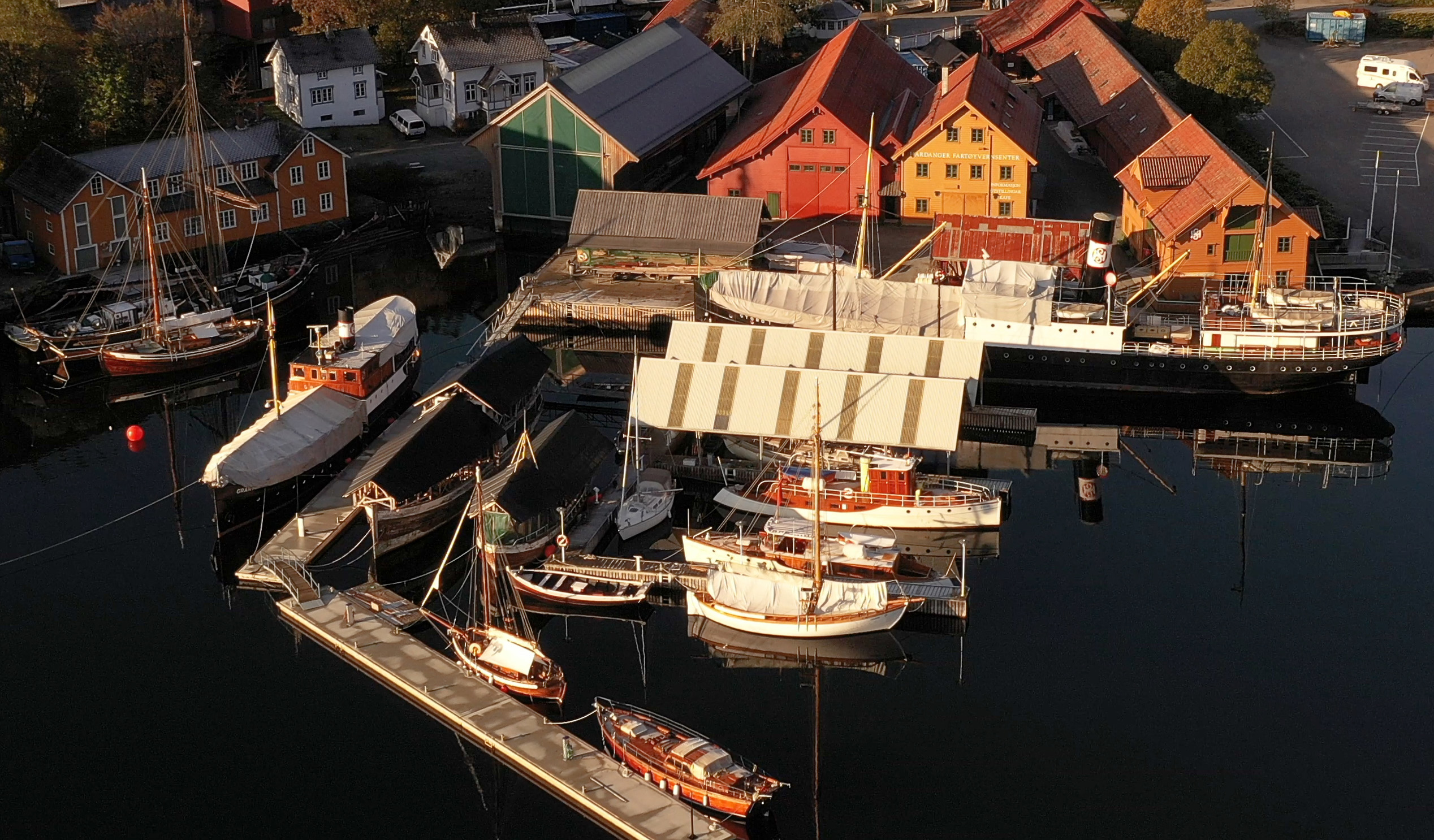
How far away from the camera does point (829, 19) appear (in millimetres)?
111500

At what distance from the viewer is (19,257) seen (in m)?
75.8

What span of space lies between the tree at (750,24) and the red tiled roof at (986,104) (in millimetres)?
12415

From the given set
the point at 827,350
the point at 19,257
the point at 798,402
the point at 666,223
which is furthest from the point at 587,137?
the point at 798,402

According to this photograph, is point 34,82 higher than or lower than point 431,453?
higher

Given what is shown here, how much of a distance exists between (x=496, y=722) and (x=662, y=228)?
35.2 meters

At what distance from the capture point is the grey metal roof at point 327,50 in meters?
92.9

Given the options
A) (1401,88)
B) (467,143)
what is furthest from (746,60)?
(1401,88)

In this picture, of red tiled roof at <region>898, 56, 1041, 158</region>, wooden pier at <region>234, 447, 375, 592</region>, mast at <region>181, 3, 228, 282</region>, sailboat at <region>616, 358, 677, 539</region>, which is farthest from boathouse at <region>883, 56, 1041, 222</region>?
wooden pier at <region>234, 447, 375, 592</region>

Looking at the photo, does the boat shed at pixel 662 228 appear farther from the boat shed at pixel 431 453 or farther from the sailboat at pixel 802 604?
the sailboat at pixel 802 604

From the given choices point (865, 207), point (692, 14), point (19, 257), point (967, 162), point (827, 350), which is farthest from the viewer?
point (692, 14)

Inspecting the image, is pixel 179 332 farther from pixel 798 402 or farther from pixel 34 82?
pixel 798 402

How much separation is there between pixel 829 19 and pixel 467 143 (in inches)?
1453

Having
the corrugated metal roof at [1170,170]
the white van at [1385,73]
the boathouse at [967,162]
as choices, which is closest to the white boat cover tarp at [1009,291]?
the corrugated metal roof at [1170,170]

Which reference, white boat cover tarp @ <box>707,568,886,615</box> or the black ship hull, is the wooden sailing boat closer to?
white boat cover tarp @ <box>707,568,886,615</box>
